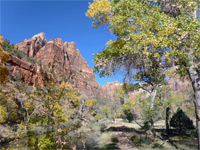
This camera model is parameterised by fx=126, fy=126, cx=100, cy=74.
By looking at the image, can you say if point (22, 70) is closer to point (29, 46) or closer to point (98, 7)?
point (98, 7)

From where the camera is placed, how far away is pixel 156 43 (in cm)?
352

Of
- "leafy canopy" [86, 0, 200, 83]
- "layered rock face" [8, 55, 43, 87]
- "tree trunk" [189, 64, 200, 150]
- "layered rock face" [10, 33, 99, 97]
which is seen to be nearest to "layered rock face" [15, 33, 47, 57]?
"layered rock face" [10, 33, 99, 97]

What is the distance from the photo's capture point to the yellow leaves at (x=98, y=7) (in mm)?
5258

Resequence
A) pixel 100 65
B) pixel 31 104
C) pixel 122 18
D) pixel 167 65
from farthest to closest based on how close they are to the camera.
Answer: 1. pixel 100 65
2. pixel 167 65
3. pixel 122 18
4. pixel 31 104

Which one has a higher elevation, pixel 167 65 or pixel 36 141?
pixel 167 65

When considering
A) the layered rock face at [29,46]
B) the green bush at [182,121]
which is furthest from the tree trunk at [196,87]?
the layered rock face at [29,46]

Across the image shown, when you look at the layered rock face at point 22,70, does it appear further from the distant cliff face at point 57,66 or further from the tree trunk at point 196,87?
the tree trunk at point 196,87

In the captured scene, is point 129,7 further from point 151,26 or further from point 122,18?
point 151,26

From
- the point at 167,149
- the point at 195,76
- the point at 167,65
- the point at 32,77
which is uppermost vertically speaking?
the point at 32,77

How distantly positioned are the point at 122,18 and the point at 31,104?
4.16 m

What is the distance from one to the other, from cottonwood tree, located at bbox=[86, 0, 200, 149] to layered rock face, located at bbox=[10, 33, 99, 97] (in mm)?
1606

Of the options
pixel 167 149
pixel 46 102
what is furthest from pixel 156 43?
pixel 167 149

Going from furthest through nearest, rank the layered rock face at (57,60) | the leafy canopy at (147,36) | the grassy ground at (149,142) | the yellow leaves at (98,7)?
1. the grassy ground at (149,142)
2. the yellow leaves at (98,7)
3. the layered rock face at (57,60)
4. the leafy canopy at (147,36)

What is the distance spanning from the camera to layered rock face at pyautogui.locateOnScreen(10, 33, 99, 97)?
13.3ft
